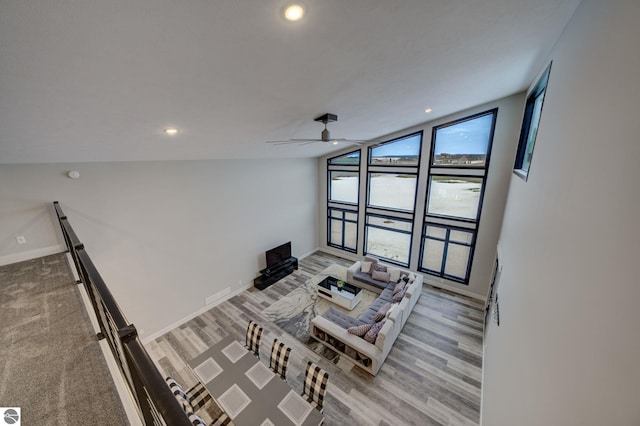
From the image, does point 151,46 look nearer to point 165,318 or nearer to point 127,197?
point 127,197

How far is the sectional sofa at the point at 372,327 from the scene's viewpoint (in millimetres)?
4410

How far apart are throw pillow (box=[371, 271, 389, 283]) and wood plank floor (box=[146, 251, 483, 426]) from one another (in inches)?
41.8

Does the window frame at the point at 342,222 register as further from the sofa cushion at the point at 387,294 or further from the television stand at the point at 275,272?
the sofa cushion at the point at 387,294

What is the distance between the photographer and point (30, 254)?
3.54m

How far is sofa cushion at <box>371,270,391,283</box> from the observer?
6.88 metres

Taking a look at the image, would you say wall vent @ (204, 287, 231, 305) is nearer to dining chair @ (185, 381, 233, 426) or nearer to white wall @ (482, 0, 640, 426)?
dining chair @ (185, 381, 233, 426)

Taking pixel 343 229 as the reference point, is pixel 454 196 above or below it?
above

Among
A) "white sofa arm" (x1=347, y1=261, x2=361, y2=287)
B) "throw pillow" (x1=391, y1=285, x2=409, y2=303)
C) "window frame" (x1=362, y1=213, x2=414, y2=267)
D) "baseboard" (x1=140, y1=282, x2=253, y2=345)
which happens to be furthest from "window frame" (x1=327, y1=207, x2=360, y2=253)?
"baseboard" (x1=140, y1=282, x2=253, y2=345)

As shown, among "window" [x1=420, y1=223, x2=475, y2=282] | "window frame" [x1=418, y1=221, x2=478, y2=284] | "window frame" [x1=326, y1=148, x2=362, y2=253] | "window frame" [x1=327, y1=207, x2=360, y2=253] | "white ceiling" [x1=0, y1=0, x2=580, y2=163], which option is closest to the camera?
"white ceiling" [x1=0, y1=0, x2=580, y2=163]

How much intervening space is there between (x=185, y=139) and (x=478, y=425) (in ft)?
21.3

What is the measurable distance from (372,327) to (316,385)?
1800mm

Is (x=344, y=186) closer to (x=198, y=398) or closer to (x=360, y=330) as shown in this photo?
(x=360, y=330)

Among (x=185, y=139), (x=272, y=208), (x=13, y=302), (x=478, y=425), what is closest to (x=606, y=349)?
(x=478, y=425)

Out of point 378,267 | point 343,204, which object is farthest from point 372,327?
point 343,204
